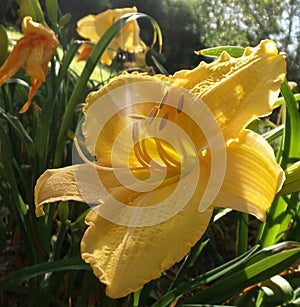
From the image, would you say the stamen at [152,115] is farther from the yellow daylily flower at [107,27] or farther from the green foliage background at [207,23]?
the green foliage background at [207,23]

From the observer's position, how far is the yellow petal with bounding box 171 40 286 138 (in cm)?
56

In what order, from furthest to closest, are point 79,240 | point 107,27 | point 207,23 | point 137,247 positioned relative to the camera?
point 207,23
point 107,27
point 79,240
point 137,247

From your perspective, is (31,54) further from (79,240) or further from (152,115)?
(152,115)

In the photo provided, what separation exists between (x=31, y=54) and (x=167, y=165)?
1.97 ft

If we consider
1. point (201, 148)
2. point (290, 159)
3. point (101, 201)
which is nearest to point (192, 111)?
point (201, 148)

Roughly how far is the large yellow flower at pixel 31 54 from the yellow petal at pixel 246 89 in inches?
22.3

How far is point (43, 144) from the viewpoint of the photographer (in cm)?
114

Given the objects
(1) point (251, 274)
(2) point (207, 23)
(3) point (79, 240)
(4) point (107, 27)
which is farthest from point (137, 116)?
(2) point (207, 23)

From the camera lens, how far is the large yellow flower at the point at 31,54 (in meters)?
1.08

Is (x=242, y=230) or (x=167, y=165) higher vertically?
(x=167, y=165)

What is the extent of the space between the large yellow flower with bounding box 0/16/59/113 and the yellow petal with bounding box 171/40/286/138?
57 cm

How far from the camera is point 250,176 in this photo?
54 centimetres

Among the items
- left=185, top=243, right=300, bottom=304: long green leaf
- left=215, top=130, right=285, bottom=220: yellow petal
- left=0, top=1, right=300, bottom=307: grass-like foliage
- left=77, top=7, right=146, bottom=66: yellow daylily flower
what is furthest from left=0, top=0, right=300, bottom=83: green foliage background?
left=215, top=130, right=285, bottom=220: yellow petal

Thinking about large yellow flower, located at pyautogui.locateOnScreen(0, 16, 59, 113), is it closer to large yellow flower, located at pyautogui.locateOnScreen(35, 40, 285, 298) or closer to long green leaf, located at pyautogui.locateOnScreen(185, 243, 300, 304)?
large yellow flower, located at pyautogui.locateOnScreen(35, 40, 285, 298)
